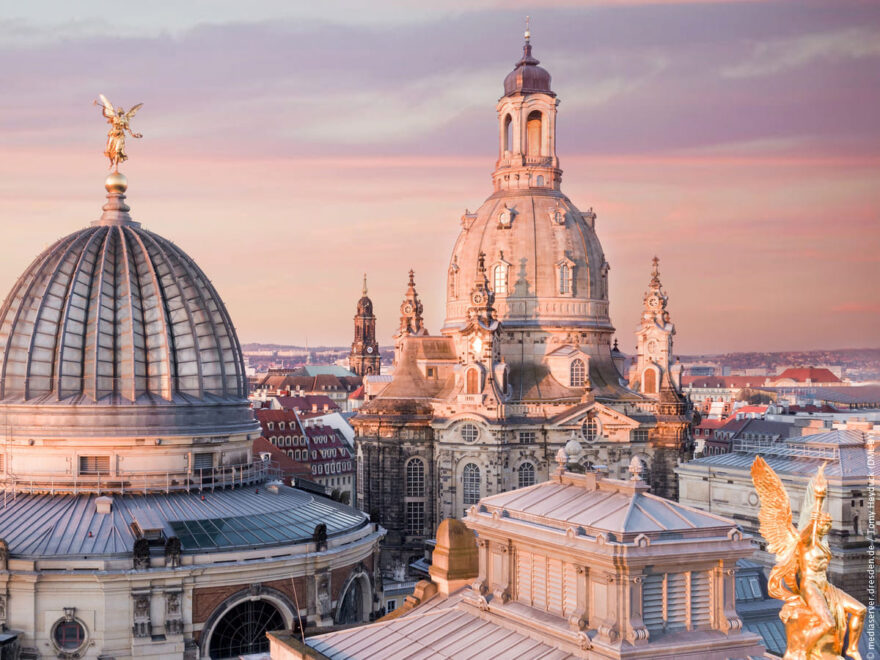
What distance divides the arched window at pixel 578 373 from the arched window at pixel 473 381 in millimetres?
9290

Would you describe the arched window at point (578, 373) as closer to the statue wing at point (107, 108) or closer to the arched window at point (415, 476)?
the arched window at point (415, 476)

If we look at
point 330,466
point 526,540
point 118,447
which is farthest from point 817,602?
point 330,466

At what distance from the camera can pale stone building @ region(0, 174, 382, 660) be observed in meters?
43.3

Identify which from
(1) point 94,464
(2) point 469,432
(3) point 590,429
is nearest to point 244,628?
(1) point 94,464

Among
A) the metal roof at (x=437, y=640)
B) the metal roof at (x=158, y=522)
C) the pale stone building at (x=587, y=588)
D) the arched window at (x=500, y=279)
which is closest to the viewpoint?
the pale stone building at (x=587, y=588)

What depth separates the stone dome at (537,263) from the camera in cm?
9700

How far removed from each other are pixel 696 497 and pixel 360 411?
34.9m

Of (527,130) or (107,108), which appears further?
(527,130)

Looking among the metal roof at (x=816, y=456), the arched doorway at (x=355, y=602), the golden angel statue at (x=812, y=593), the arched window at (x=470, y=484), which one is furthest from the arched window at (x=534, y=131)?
the golden angel statue at (x=812, y=593)

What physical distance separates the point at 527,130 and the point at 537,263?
16284mm

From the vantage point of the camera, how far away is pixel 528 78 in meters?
106

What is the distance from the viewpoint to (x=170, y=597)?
4409cm

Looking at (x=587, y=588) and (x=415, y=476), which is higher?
(x=587, y=588)

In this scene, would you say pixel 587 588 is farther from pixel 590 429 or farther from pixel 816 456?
pixel 590 429
